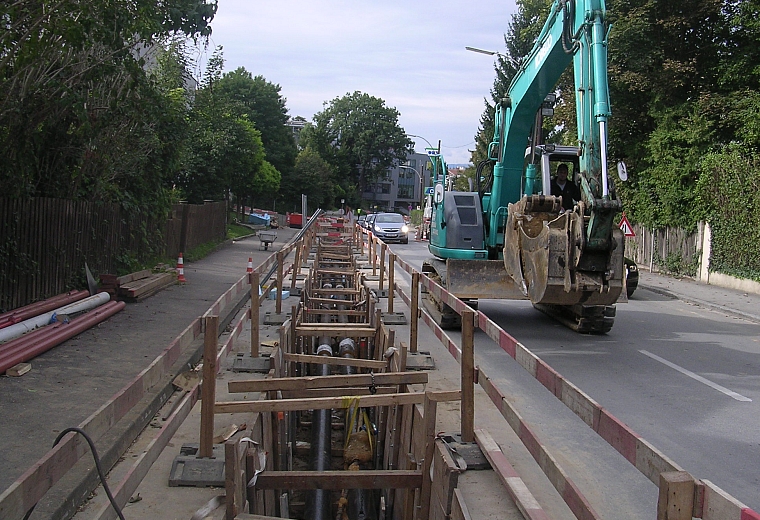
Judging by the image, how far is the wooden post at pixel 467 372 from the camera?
193 inches

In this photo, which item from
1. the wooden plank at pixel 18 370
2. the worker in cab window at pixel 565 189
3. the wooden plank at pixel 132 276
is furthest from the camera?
the wooden plank at pixel 132 276

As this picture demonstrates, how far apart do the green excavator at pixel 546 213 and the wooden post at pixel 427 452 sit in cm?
412

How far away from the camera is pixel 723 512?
223 centimetres

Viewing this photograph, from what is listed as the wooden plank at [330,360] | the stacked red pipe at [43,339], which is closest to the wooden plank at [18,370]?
the stacked red pipe at [43,339]

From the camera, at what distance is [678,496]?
239 centimetres

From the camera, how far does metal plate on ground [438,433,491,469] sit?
480cm

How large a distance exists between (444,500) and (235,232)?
1345 inches

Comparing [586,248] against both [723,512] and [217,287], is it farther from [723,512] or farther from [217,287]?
[217,287]

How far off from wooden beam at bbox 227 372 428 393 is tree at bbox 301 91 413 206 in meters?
91.5

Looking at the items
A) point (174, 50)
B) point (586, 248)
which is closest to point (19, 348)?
point (586, 248)

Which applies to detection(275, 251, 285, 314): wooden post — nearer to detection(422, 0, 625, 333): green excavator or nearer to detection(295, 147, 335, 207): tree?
detection(422, 0, 625, 333): green excavator

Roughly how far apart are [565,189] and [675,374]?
10.6ft

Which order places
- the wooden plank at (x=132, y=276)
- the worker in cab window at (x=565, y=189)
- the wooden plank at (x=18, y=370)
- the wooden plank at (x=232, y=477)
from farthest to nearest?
1. the wooden plank at (x=132, y=276)
2. the worker in cab window at (x=565, y=189)
3. the wooden plank at (x=18, y=370)
4. the wooden plank at (x=232, y=477)

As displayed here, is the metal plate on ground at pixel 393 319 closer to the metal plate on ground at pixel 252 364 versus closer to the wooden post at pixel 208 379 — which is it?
the metal plate on ground at pixel 252 364
